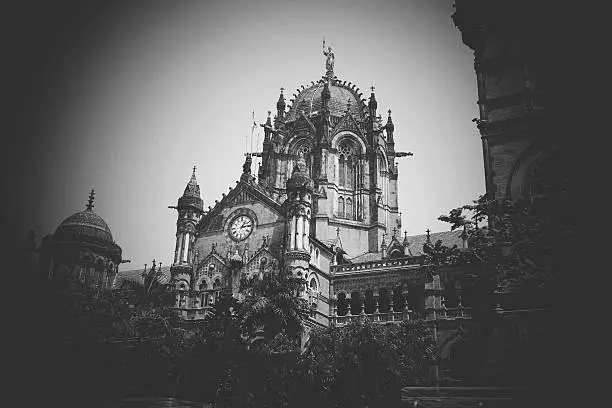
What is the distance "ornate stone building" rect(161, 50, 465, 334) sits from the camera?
139 feet

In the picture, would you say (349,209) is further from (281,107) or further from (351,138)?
(281,107)

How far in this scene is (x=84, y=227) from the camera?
5441 centimetres

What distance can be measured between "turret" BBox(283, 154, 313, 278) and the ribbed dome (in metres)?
20.9

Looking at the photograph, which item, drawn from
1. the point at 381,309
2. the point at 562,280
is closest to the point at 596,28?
the point at 562,280

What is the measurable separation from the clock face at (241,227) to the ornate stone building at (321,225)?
0.30ft

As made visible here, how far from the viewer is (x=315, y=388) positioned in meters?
27.8

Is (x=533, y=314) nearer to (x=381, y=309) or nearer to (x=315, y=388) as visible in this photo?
(x=315, y=388)

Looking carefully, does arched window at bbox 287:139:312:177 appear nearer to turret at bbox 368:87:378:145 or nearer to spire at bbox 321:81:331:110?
spire at bbox 321:81:331:110

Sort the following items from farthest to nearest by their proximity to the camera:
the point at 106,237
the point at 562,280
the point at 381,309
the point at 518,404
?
1. the point at 106,237
2. the point at 381,309
3. the point at 562,280
4. the point at 518,404

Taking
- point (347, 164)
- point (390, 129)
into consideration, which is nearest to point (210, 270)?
point (347, 164)

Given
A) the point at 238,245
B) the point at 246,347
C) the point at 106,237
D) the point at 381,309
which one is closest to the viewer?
the point at 246,347

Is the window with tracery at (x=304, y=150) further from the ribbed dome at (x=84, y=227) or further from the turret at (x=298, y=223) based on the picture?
the ribbed dome at (x=84, y=227)

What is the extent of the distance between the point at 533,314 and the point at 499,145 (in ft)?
30.8

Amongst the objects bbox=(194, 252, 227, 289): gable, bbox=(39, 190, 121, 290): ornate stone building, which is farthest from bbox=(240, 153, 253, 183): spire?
bbox=(39, 190, 121, 290): ornate stone building
